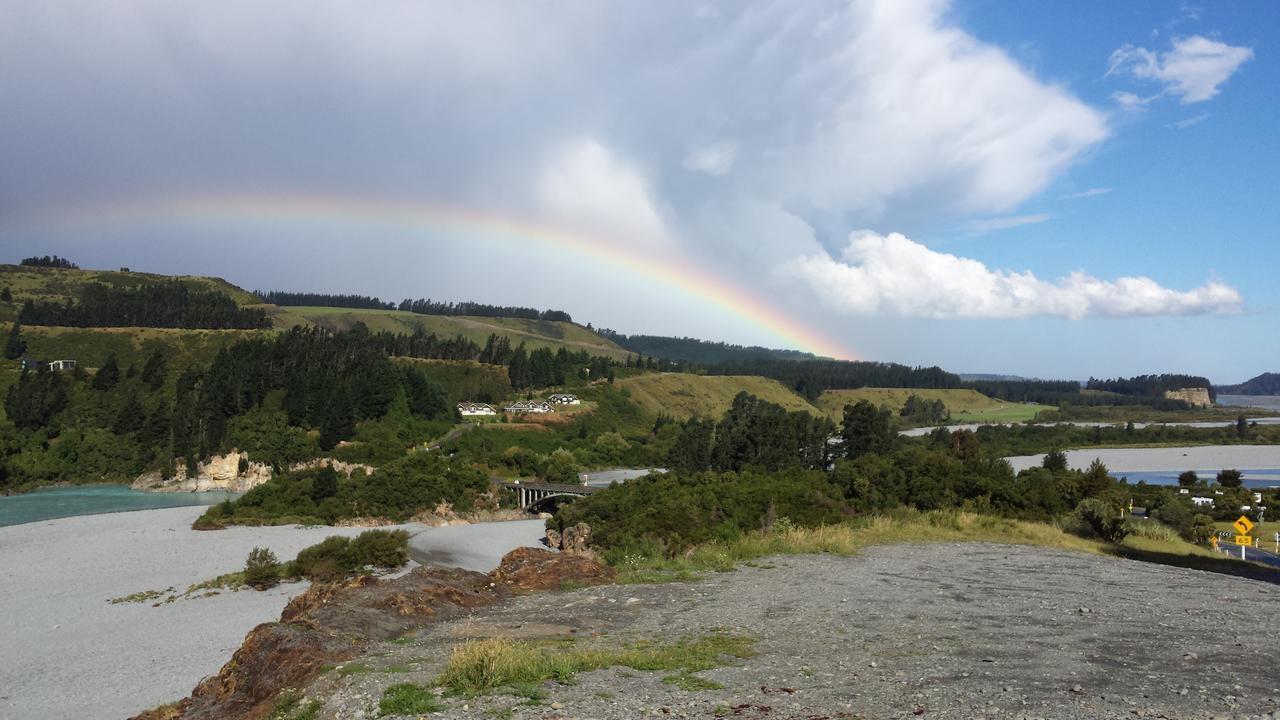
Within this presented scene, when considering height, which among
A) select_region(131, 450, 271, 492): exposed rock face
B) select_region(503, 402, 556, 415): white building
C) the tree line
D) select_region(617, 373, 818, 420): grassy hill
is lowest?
select_region(131, 450, 271, 492): exposed rock face

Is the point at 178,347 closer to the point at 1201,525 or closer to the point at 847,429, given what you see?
the point at 847,429

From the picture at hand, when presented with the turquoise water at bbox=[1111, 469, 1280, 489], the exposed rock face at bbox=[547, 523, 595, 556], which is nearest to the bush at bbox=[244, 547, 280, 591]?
the exposed rock face at bbox=[547, 523, 595, 556]

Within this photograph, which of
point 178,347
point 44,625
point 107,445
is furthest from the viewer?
point 178,347

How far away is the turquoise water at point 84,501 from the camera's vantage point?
73.7 meters

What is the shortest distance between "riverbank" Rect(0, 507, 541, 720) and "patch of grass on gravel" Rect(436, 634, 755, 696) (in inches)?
644

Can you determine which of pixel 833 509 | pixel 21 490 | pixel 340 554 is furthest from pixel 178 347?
pixel 833 509

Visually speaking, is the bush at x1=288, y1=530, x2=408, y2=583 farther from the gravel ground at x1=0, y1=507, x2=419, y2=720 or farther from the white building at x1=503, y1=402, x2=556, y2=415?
the white building at x1=503, y1=402, x2=556, y2=415

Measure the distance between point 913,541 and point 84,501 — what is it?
87.0 m

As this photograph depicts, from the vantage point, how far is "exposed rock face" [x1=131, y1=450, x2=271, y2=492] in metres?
93.8

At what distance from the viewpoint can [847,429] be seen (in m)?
87.1

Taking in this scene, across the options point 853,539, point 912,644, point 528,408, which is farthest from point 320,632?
point 528,408

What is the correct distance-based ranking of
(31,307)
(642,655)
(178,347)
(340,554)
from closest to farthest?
(642,655) < (340,554) < (178,347) < (31,307)

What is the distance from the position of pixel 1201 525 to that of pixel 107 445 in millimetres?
117315

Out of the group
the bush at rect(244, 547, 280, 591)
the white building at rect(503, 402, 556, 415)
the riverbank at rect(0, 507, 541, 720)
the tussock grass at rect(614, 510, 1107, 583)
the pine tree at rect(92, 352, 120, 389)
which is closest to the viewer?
the riverbank at rect(0, 507, 541, 720)
